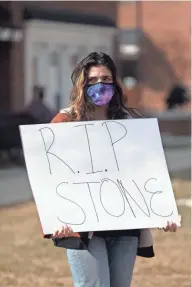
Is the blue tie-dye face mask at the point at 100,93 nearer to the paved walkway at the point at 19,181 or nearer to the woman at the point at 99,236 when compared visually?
the woman at the point at 99,236

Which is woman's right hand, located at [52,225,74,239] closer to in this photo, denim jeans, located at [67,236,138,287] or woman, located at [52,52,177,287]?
woman, located at [52,52,177,287]

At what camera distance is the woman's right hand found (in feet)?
12.5

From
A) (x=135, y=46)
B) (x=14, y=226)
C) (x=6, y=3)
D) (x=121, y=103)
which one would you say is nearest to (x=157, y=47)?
(x=135, y=46)

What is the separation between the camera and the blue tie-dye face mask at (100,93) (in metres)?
3.92

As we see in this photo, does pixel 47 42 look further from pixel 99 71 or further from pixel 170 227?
pixel 170 227

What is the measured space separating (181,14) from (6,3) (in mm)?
26345

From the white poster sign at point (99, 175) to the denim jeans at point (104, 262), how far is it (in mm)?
103

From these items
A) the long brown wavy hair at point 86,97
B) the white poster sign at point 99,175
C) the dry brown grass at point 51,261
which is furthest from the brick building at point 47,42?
the white poster sign at point 99,175

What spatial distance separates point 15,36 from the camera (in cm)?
2170

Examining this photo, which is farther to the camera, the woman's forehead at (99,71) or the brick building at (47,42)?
the brick building at (47,42)

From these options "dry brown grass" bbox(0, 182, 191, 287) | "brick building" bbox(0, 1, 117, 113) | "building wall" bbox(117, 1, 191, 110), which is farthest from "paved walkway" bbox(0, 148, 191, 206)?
"building wall" bbox(117, 1, 191, 110)

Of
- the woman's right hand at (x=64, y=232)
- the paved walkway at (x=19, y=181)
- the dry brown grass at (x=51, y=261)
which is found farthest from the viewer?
the paved walkway at (x=19, y=181)

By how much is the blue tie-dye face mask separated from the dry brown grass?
3.09 metres

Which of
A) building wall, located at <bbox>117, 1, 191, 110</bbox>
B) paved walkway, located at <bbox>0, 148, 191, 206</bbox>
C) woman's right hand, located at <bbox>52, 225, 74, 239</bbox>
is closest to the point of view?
woman's right hand, located at <bbox>52, 225, 74, 239</bbox>
